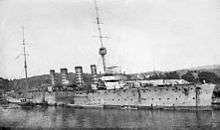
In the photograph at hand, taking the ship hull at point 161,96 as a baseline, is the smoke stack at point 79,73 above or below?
above

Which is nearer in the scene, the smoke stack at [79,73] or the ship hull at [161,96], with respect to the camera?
the ship hull at [161,96]

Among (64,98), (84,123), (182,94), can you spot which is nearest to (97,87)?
(64,98)

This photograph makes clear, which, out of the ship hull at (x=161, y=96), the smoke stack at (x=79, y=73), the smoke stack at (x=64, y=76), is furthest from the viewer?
the smoke stack at (x=64, y=76)

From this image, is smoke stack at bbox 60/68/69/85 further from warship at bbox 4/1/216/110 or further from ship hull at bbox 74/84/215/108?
ship hull at bbox 74/84/215/108

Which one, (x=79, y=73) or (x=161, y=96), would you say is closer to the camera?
(x=161, y=96)

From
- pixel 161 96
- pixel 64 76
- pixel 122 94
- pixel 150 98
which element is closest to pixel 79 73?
pixel 64 76

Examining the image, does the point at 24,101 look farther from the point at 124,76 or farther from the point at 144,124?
the point at 144,124

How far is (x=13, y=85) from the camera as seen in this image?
5744cm

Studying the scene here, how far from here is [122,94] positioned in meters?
25.6

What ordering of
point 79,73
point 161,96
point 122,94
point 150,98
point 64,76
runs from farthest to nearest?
point 64,76, point 79,73, point 122,94, point 150,98, point 161,96

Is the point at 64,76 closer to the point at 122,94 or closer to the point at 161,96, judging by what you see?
the point at 122,94

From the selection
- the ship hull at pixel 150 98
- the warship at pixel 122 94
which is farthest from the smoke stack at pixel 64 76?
the ship hull at pixel 150 98

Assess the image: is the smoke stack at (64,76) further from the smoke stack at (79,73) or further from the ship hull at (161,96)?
the ship hull at (161,96)

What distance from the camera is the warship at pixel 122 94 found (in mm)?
22016
